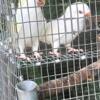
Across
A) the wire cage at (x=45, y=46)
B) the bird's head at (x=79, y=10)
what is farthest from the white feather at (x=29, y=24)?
the bird's head at (x=79, y=10)

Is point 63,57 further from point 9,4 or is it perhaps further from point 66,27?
point 9,4

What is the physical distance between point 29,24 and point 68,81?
0.44 meters

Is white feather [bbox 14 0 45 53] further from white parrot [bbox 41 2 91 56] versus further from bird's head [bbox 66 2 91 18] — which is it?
bird's head [bbox 66 2 91 18]

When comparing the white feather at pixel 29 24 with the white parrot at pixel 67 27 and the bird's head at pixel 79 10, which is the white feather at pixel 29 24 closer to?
the white parrot at pixel 67 27

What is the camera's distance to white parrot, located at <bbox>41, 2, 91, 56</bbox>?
190 cm

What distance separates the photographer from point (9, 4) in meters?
1.69

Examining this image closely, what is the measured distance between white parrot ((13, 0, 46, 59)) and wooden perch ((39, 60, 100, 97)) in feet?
0.67

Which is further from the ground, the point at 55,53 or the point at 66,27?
the point at 66,27

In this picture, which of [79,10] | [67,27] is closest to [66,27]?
[67,27]

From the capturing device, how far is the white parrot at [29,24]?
1.85 m

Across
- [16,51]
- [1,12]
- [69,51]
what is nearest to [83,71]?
[69,51]

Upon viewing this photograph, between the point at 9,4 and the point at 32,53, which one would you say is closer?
the point at 9,4

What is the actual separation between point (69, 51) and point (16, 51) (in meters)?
0.39

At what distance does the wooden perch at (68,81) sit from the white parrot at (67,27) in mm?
166
